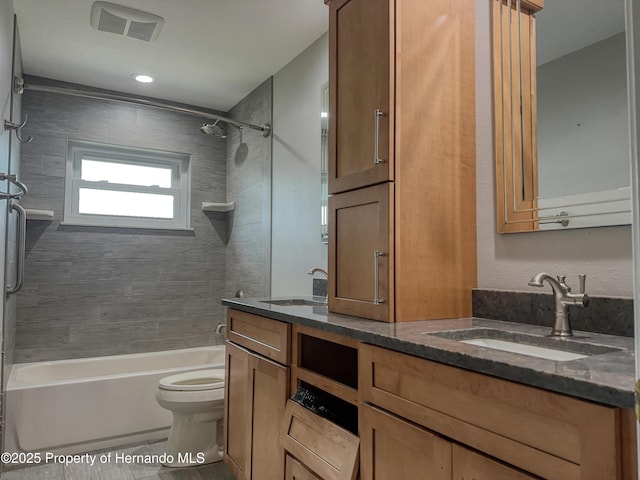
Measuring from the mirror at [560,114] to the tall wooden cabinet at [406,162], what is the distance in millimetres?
135

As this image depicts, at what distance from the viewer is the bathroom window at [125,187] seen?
3465 millimetres

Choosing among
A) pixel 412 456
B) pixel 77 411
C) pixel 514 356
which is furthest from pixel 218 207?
pixel 514 356

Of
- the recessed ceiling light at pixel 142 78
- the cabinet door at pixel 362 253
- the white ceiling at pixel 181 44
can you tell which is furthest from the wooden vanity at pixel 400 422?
the recessed ceiling light at pixel 142 78

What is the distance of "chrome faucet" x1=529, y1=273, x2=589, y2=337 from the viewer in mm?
1229

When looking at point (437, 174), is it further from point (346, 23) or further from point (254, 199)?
point (254, 199)

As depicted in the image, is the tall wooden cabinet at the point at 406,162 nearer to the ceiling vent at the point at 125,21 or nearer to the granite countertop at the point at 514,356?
the granite countertop at the point at 514,356

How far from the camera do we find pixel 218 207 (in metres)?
3.86

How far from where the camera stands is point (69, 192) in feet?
11.2

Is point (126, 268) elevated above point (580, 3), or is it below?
below

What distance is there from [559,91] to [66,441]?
10.1 feet

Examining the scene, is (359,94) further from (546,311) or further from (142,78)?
(142,78)

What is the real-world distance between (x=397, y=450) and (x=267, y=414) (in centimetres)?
80

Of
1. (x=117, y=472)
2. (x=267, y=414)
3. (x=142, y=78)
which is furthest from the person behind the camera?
(x=142, y=78)

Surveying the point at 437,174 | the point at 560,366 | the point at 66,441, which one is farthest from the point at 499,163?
the point at 66,441
